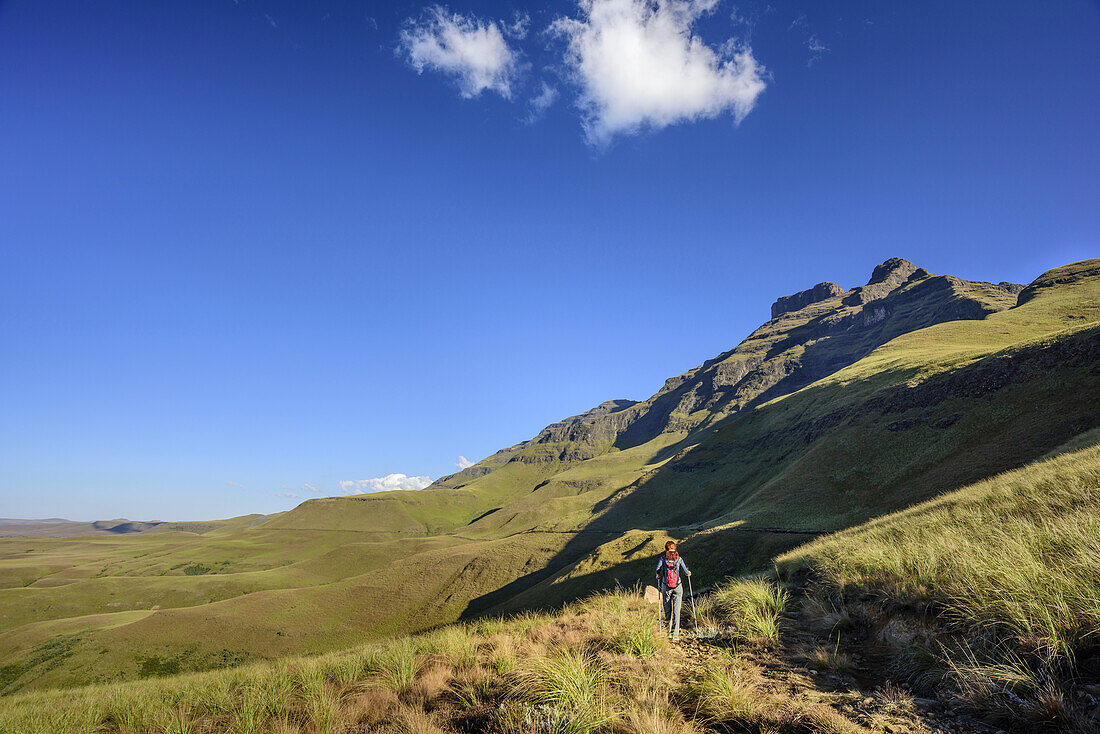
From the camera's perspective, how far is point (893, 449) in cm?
5391

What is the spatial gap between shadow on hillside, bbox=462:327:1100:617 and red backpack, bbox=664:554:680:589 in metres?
28.3

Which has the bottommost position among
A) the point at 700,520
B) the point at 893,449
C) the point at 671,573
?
the point at 700,520

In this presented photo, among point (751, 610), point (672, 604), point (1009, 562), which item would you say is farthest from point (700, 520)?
point (1009, 562)

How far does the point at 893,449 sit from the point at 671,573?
196 feet

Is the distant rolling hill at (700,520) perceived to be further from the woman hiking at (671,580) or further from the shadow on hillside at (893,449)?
the woman hiking at (671,580)

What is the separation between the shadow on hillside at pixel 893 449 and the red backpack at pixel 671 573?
92.9ft

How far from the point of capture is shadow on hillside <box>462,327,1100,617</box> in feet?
128

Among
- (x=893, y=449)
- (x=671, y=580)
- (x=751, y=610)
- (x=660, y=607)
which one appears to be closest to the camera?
(x=751, y=610)

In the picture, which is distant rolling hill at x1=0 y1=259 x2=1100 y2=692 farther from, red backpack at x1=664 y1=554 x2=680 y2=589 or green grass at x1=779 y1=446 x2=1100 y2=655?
red backpack at x1=664 y1=554 x2=680 y2=589

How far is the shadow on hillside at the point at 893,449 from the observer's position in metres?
38.9

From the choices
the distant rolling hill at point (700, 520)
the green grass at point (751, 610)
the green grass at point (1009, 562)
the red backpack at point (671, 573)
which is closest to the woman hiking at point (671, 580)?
the red backpack at point (671, 573)

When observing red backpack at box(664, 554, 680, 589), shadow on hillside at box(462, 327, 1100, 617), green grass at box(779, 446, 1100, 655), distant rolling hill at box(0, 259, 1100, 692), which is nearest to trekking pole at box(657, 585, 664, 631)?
red backpack at box(664, 554, 680, 589)

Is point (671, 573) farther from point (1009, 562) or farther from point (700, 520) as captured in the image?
point (700, 520)

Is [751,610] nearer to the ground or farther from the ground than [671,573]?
nearer to the ground
